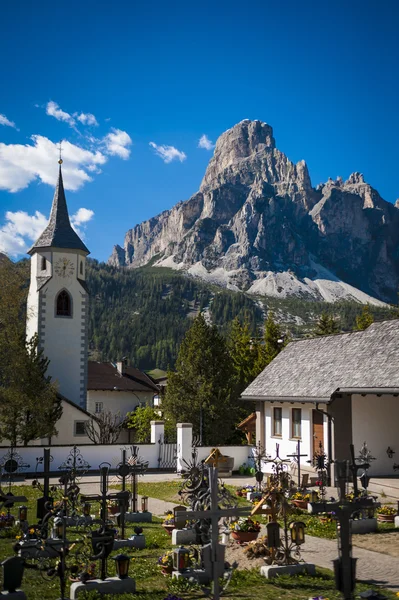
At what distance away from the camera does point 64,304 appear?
43.0m

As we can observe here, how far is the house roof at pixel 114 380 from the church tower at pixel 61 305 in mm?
15197

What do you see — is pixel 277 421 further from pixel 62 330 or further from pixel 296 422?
pixel 62 330

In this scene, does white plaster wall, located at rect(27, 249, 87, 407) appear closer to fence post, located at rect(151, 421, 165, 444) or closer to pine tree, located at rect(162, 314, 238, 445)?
pine tree, located at rect(162, 314, 238, 445)

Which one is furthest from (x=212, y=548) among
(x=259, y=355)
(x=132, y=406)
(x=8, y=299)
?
(x=132, y=406)

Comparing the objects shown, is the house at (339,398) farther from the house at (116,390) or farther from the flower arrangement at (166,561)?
the house at (116,390)

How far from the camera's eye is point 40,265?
43531mm

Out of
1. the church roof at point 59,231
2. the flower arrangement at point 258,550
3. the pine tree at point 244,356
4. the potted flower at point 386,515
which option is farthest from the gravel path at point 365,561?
the church roof at point 59,231

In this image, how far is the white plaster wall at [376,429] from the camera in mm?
24359

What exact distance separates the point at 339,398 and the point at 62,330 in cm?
2252

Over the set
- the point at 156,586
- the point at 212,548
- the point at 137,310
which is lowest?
the point at 156,586

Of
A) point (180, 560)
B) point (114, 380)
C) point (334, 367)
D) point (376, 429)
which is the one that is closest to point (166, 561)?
point (180, 560)

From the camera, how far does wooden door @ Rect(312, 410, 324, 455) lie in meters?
26.0

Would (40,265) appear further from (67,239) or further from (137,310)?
(137,310)

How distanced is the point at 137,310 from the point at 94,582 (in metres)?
170
